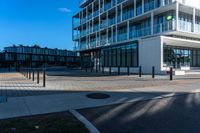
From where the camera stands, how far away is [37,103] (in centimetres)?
774

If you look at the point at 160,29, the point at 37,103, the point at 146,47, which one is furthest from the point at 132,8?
the point at 37,103

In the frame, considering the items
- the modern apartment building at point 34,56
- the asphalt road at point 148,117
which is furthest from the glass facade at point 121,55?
the modern apartment building at point 34,56

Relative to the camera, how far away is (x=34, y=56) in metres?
83.9

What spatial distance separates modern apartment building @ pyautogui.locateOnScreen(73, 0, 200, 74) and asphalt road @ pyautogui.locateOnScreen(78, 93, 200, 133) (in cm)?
1892

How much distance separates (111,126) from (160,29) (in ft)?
87.7

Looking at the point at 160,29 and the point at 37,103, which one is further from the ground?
the point at 160,29

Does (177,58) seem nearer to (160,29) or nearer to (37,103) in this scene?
(160,29)

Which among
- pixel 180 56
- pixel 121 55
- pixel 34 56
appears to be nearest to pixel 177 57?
pixel 180 56

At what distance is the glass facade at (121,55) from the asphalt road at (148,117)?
2281 cm

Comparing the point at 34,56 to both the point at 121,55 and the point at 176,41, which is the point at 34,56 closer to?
the point at 121,55

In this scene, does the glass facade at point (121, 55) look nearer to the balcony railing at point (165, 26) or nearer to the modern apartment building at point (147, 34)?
the modern apartment building at point (147, 34)

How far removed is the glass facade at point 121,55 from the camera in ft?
101

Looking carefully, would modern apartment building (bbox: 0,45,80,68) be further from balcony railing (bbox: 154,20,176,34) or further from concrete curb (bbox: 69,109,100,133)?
concrete curb (bbox: 69,109,100,133)

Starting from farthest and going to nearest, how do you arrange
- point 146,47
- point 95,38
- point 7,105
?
point 95,38
point 146,47
point 7,105
